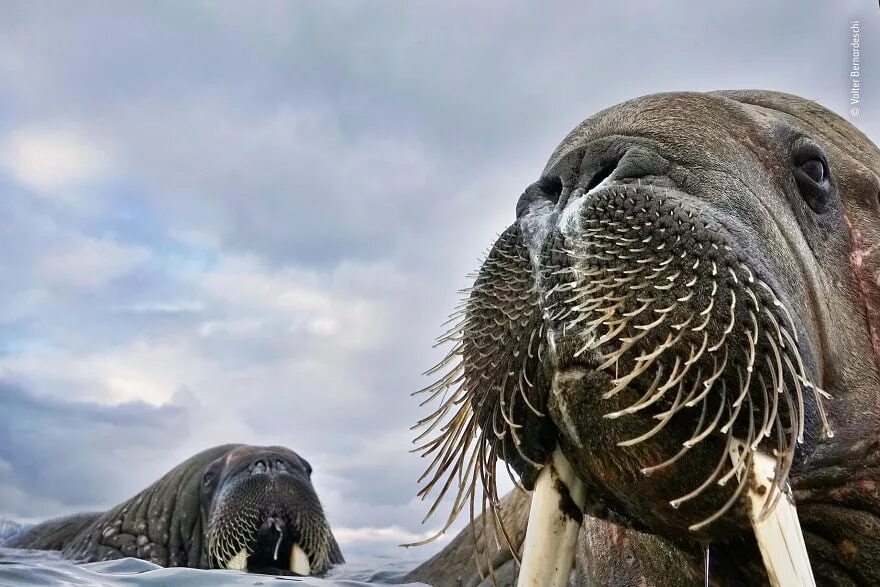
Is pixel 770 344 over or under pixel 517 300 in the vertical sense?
under

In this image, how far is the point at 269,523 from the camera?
950 centimetres

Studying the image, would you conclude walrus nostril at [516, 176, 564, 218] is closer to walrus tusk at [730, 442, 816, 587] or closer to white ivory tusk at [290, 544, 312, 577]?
walrus tusk at [730, 442, 816, 587]

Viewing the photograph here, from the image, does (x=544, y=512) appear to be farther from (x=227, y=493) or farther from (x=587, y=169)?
(x=227, y=493)

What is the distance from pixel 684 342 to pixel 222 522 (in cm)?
744

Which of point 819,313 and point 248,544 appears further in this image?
point 248,544

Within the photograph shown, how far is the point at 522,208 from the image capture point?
3.90m

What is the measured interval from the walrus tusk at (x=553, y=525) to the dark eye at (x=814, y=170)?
5.64 ft

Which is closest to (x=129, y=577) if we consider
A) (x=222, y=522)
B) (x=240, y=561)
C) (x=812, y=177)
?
(x=240, y=561)

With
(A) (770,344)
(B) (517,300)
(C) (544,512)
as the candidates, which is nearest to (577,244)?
(B) (517,300)

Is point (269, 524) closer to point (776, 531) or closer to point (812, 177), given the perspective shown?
point (812, 177)

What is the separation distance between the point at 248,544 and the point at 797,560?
7.29 metres

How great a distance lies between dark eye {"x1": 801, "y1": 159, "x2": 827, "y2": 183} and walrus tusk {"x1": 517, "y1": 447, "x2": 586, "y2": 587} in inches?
67.7

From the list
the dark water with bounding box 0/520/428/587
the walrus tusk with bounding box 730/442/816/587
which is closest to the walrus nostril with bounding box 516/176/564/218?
the walrus tusk with bounding box 730/442/816/587

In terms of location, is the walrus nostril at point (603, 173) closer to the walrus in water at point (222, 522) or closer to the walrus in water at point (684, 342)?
the walrus in water at point (684, 342)
